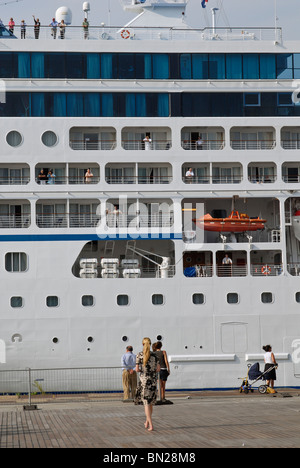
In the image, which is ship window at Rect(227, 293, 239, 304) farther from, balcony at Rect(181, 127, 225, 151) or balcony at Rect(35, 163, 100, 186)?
balcony at Rect(35, 163, 100, 186)

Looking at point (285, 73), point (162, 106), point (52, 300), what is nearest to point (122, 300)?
point (52, 300)

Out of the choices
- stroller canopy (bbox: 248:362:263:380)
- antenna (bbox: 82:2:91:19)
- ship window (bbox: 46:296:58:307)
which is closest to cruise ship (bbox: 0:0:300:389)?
ship window (bbox: 46:296:58:307)

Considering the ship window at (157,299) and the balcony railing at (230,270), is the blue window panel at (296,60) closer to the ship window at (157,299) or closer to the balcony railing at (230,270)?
the balcony railing at (230,270)

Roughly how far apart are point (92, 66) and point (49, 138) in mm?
3264

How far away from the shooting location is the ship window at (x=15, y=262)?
82.2ft

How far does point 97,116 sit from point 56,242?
4.97 m

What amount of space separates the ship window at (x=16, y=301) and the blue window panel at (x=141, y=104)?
8.02 meters

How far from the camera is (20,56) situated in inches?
1059

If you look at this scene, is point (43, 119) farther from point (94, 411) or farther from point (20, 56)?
point (94, 411)

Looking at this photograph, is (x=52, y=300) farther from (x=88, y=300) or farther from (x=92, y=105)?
(x=92, y=105)

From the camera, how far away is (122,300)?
25.0 meters

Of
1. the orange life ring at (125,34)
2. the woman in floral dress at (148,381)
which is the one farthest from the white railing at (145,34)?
the woman in floral dress at (148,381)

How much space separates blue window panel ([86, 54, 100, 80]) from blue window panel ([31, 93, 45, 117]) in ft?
6.31
